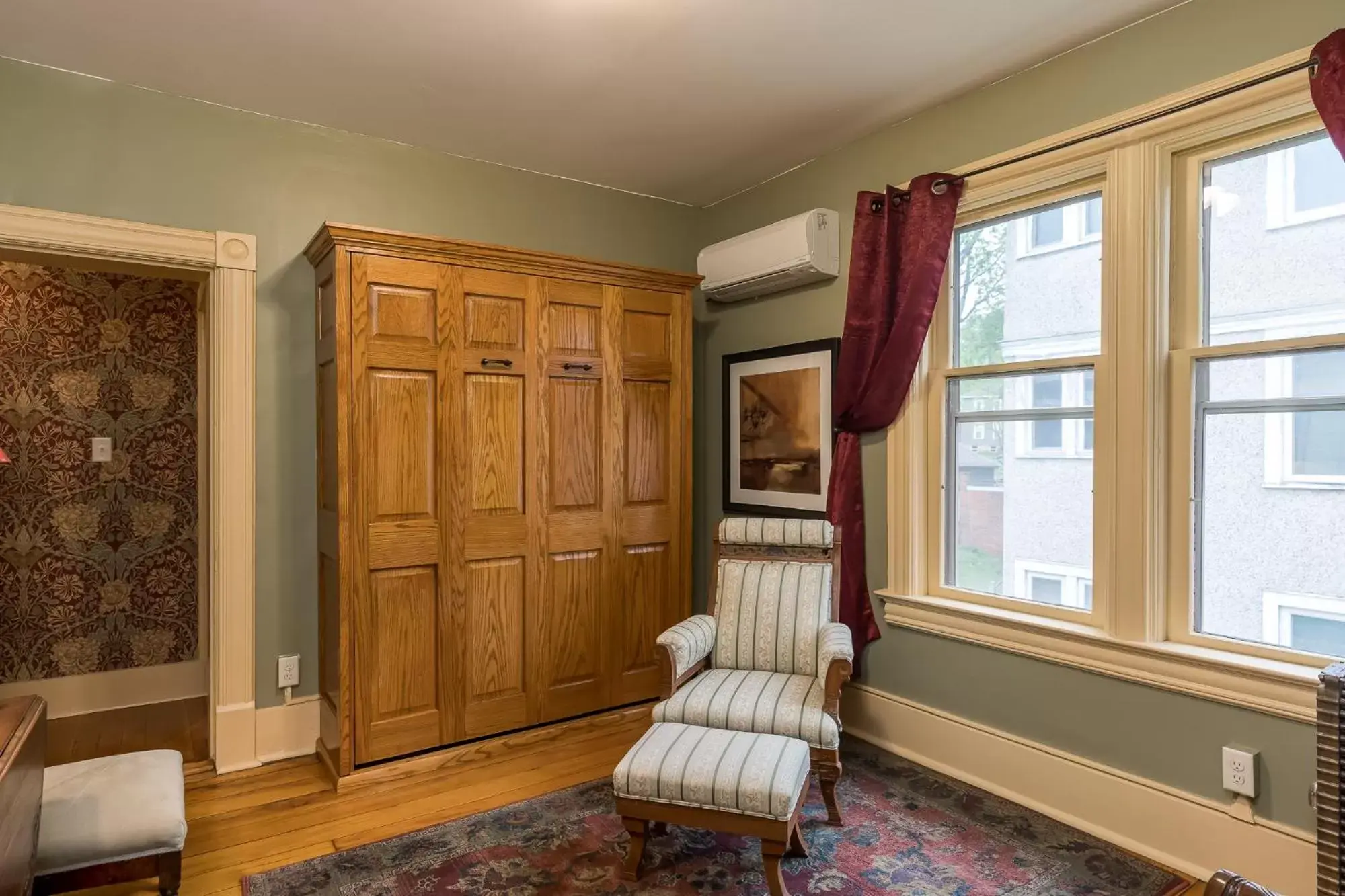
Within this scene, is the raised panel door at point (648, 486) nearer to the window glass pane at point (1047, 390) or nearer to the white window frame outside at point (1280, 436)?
the window glass pane at point (1047, 390)

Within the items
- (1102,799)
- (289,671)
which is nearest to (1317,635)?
(1102,799)

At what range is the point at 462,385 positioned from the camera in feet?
Result: 9.95

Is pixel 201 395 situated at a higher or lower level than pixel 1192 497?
higher

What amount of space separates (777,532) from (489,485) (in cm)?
121

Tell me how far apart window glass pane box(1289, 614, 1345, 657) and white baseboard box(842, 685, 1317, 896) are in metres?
0.49

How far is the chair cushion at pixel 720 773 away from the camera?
199cm

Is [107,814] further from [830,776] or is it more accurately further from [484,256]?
[484,256]

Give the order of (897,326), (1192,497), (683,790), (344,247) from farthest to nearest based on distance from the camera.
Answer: (897,326) < (344,247) < (1192,497) < (683,790)

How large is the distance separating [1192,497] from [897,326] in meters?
1.17

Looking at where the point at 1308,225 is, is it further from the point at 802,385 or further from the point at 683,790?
the point at 683,790

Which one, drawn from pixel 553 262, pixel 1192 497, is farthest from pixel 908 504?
pixel 553 262

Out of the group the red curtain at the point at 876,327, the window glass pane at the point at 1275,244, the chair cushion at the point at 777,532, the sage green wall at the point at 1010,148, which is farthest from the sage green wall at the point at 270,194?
the window glass pane at the point at 1275,244

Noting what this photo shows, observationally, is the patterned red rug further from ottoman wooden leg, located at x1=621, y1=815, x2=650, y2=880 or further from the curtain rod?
the curtain rod

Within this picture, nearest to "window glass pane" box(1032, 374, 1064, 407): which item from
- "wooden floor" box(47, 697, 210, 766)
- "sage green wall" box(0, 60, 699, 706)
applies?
"sage green wall" box(0, 60, 699, 706)
